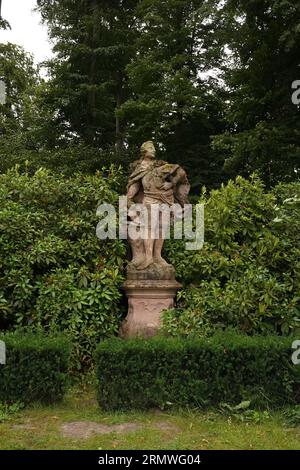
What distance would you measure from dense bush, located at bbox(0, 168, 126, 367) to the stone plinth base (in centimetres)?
21

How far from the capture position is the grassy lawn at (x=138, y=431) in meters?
4.31

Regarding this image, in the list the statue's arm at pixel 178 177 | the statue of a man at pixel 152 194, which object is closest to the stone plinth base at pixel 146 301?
the statue of a man at pixel 152 194

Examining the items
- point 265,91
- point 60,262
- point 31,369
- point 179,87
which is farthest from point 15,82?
point 31,369

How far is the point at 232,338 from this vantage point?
538 cm

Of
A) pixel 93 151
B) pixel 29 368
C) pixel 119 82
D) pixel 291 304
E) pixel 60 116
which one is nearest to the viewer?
pixel 29 368

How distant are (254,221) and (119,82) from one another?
12.0 meters

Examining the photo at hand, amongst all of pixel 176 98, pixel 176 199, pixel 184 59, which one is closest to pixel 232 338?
pixel 176 199

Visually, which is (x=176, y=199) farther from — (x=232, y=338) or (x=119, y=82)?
(x=119, y=82)

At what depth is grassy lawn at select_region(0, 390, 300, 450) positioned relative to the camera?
Result: 170 inches

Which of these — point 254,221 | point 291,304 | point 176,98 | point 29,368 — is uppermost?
point 176,98

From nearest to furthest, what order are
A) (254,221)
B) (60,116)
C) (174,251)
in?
(254,221) → (174,251) → (60,116)

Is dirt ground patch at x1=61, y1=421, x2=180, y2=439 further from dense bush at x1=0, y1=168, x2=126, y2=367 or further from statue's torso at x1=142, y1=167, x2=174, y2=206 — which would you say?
statue's torso at x1=142, y1=167, x2=174, y2=206

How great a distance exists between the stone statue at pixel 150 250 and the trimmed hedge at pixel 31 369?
1.88m

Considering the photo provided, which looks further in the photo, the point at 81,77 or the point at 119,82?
the point at 119,82
